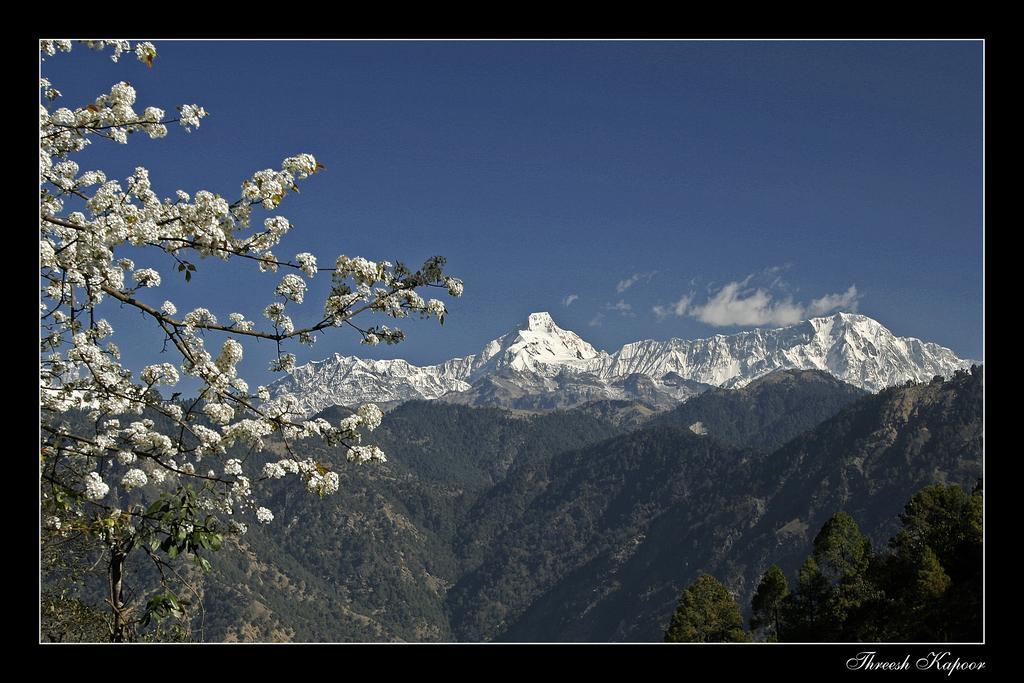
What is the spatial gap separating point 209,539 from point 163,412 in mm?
996

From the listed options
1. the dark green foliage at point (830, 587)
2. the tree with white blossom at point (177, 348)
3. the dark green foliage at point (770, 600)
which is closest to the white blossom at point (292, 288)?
the tree with white blossom at point (177, 348)

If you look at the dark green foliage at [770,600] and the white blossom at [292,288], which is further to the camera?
the dark green foliage at [770,600]

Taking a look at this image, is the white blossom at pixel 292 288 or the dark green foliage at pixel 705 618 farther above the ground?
the white blossom at pixel 292 288

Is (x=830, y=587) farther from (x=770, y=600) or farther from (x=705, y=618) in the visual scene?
(x=705, y=618)

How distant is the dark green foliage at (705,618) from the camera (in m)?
58.2

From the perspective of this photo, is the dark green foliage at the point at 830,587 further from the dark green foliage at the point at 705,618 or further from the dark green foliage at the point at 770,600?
the dark green foliage at the point at 705,618

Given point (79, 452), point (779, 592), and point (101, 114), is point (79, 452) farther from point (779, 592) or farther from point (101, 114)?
point (779, 592)

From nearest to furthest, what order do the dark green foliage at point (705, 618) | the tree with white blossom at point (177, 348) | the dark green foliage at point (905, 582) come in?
the tree with white blossom at point (177, 348), the dark green foliage at point (905, 582), the dark green foliage at point (705, 618)

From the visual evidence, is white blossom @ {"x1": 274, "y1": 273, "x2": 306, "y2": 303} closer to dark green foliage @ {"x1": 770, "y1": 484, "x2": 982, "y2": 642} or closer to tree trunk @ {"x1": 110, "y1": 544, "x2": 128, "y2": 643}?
tree trunk @ {"x1": 110, "y1": 544, "x2": 128, "y2": 643}

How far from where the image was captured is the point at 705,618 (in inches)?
2345

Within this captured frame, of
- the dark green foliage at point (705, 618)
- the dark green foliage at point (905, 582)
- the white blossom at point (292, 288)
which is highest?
the white blossom at point (292, 288)

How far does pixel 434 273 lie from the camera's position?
6680 millimetres

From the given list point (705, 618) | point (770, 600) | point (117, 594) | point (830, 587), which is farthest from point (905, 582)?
point (117, 594)

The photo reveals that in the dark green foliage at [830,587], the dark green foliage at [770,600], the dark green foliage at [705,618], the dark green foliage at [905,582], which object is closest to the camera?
the dark green foliage at [905,582]
